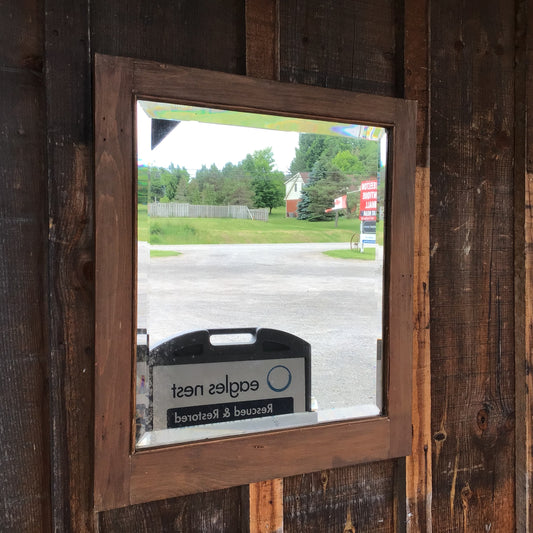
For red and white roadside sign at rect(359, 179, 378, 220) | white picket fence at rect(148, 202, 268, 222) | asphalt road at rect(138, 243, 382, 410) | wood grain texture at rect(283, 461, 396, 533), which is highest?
red and white roadside sign at rect(359, 179, 378, 220)

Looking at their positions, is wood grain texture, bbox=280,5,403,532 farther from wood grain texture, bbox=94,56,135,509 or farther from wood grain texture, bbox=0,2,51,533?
wood grain texture, bbox=0,2,51,533

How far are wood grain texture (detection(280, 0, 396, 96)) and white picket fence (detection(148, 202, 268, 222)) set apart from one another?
14.5 inches

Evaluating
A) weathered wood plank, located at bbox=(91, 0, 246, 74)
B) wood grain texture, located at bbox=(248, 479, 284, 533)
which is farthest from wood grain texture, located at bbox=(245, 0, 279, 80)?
wood grain texture, located at bbox=(248, 479, 284, 533)

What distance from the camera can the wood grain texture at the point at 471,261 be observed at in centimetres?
142

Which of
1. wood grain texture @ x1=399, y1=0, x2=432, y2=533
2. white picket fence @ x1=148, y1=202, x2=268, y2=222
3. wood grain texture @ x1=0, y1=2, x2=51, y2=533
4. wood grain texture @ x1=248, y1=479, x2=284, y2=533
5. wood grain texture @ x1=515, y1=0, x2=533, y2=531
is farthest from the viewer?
wood grain texture @ x1=515, y1=0, x2=533, y2=531

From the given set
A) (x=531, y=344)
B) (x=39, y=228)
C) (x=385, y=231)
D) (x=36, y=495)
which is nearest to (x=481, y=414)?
(x=531, y=344)

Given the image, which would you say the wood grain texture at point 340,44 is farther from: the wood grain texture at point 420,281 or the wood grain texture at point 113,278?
the wood grain texture at point 113,278

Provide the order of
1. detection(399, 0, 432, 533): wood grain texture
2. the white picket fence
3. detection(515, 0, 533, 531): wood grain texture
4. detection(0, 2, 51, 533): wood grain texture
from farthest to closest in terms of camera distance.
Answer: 1. detection(515, 0, 533, 531): wood grain texture
2. detection(399, 0, 432, 533): wood grain texture
3. the white picket fence
4. detection(0, 2, 51, 533): wood grain texture

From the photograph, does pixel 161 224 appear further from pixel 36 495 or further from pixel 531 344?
pixel 531 344

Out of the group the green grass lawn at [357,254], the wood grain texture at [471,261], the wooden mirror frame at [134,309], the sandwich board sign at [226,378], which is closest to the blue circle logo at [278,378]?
the sandwich board sign at [226,378]

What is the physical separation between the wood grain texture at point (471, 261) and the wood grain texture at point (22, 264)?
1080mm

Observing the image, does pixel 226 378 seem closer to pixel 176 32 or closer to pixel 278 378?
pixel 278 378

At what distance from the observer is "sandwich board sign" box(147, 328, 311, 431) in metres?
1.20

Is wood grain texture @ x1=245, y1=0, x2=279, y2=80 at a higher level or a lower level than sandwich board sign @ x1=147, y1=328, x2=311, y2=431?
higher
